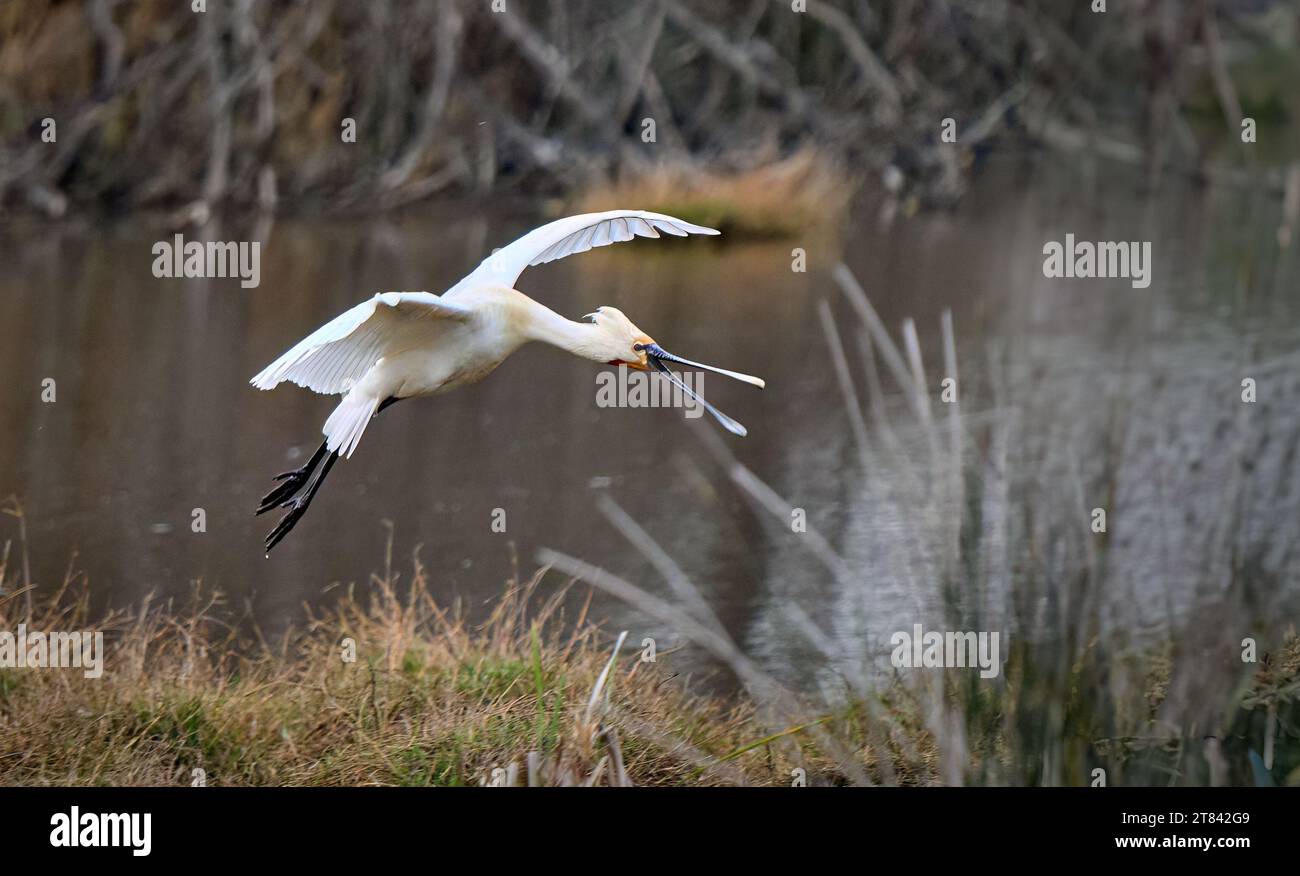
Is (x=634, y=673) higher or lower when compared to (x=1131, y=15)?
lower

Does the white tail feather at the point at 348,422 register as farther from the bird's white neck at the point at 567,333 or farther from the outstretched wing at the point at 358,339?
the bird's white neck at the point at 567,333

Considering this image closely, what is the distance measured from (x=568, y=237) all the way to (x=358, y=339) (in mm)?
898

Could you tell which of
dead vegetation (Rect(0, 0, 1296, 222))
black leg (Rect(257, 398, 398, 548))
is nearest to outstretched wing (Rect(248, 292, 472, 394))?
black leg (Rect(257, 398, 398, 548))

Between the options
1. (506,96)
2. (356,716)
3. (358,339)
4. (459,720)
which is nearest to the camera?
(358,339)

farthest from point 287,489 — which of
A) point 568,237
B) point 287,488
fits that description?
point 568,237

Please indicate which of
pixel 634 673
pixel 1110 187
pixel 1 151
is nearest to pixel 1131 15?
pixel 1110 187

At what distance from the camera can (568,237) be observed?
6203 mm

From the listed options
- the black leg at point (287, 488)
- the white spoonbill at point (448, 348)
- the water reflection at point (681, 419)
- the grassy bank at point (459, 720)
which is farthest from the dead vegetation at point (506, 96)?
the white spoonbill at point (448, 348)

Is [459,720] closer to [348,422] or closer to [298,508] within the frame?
[298,508]

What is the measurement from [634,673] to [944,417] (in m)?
5.21

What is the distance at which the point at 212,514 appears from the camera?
32.6 feet

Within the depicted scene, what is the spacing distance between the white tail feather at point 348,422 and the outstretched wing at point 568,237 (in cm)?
48

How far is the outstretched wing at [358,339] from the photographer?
4988 mm
